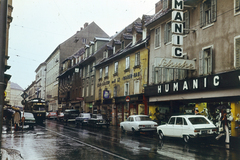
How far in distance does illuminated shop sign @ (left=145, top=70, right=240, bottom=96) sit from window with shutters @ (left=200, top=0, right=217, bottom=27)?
12.5 ft

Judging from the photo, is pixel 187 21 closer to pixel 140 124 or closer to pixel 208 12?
pixel 208 12

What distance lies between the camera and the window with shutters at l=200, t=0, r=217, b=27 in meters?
18.7

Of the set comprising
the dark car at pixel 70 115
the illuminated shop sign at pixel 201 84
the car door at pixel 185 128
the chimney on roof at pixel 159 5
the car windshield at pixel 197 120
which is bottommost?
the dark car at pixel 70 115

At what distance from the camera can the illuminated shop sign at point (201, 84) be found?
16.4 meters

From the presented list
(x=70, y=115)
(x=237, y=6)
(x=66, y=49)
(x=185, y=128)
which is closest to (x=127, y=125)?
(x=185, y=128)

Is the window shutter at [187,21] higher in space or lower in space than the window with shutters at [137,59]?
higher

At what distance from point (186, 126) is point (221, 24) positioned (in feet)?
23.3

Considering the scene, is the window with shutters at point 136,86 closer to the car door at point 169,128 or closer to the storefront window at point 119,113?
the storefront window at point 119,113

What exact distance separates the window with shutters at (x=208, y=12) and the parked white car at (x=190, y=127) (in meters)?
6.98

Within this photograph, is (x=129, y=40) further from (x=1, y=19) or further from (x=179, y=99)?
(x=1, y=19)

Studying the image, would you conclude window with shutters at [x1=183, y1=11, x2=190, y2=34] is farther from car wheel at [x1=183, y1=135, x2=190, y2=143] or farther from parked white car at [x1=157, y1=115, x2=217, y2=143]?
car wheel at [x1=183, y1=135, x2=190, y2=143]

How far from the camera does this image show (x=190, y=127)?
15.2 meters

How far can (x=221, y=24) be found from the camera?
18.2 m

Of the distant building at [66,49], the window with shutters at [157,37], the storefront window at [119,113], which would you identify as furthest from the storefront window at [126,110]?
the distant building at [66,49]
